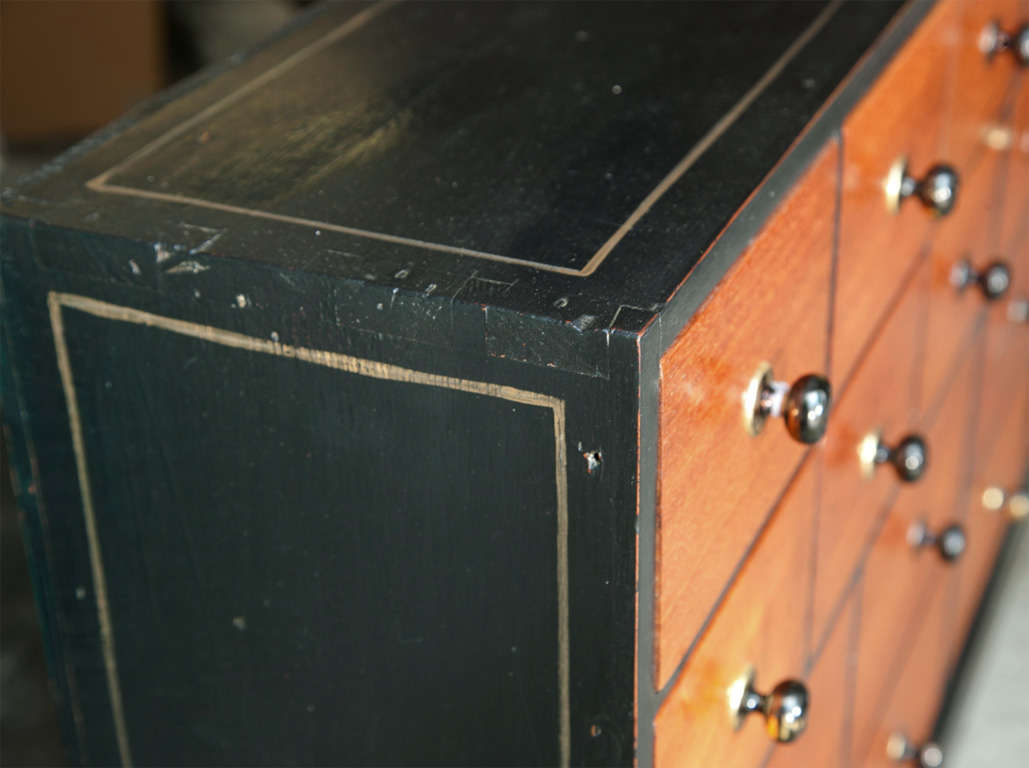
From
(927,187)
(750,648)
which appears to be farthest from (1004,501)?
(750,648)

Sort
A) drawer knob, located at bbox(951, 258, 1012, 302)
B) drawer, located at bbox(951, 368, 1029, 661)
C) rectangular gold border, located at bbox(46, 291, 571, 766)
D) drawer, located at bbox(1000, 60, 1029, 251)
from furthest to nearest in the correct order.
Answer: drawer, located at bbox(951, 368, 1029, 661)
drawer, located at bbox(1000, 60, 1029, 251)
drawer knob, located at bbox(951, 258, 1012, 302)
rectangular gold border, located at bbox(46, 291, 571, 766)

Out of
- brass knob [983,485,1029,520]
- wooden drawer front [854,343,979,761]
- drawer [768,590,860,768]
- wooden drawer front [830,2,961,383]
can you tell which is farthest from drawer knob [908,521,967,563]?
brass knob [983,485,1029,520]

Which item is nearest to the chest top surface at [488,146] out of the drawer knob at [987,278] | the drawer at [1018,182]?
the drawer knob at [987,278]

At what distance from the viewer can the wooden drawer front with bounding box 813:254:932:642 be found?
78cm

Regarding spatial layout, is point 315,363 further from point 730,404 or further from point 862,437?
point 862,437

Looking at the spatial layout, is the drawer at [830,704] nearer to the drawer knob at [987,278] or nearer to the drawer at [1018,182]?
the drawer knob at [987,278]

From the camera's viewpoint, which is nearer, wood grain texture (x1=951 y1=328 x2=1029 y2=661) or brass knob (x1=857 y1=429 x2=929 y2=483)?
brass knob (x1=857 y1=429 x2=929 y2=483)

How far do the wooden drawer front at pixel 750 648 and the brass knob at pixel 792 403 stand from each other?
0.08 m

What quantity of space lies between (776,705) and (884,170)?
31 cm

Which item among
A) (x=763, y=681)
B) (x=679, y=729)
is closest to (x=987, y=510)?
(x=763, y=681)

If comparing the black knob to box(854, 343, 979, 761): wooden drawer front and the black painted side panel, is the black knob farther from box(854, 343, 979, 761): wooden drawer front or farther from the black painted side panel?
the black painted side panel

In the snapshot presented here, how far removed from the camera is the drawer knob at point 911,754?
1147mm

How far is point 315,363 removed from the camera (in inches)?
22.2

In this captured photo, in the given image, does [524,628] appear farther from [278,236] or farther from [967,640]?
[967,640]
